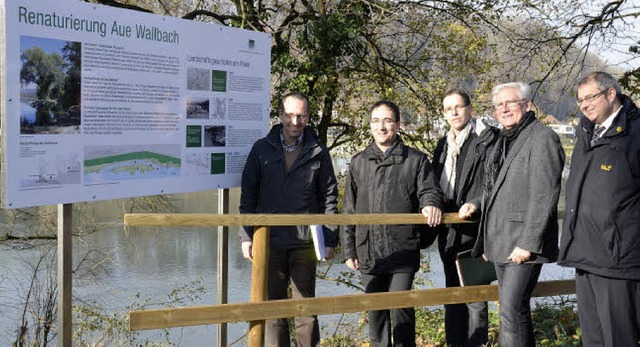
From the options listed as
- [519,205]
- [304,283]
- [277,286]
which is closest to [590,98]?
[519,205]

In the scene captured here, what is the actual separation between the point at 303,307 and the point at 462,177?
1.33 meters

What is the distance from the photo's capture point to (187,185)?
15.3 ft

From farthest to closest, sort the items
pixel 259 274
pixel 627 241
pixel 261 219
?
pixel 259 274 → pixel 261 219 → pixel 627 241

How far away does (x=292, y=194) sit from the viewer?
4367 mm

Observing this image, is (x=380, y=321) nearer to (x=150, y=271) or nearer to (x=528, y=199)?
(x=528, y=199)

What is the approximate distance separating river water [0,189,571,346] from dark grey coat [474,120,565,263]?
541cm

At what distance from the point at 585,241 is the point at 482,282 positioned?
89cm

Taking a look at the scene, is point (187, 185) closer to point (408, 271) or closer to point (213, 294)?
point (408, 271)

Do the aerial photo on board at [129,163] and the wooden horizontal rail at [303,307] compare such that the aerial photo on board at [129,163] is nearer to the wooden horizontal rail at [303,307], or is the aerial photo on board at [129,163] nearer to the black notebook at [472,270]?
the wooden horizontal rail at [303,307]

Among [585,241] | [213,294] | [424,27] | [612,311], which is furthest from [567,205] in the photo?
[213,294]

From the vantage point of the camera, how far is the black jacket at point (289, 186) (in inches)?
171

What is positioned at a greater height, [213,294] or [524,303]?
[524,303]

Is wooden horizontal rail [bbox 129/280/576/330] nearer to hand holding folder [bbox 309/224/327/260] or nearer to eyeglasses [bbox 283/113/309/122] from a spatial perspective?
hand holding folder [bbox 309/224/327/260]

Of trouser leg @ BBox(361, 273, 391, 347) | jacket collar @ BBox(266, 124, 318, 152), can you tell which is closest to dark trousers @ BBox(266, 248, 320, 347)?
trouser leg @ BBox(361, 273, 391, 347)
